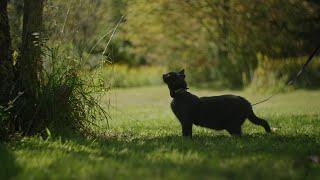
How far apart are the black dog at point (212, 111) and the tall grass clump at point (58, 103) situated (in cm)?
115

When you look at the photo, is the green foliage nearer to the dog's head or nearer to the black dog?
the dog's head

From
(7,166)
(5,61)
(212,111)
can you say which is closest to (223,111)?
(212,111)

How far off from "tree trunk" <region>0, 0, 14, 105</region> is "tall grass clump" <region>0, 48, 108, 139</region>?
18 centimetres

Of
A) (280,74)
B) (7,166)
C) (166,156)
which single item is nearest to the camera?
(7,166)

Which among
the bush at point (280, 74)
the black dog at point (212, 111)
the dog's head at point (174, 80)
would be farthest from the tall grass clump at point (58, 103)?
the bush at point (280, 74)

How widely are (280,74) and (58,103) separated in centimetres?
1385

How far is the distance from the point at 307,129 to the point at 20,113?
4.07 metres

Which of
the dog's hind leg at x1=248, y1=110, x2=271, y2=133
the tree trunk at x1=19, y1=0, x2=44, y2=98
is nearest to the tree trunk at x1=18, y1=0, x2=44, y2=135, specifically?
the tree trunk at x1=19, y1=0, x2=44, y2=98

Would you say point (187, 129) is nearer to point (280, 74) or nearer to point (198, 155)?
point (198, 155)

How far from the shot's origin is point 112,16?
22.6 metres

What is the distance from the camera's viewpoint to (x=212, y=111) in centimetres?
745

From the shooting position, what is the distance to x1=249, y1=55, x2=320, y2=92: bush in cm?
1917

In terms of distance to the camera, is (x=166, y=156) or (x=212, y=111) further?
(x=212, y=111)

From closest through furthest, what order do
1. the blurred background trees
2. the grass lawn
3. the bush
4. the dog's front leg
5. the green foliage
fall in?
the grass lawn < the dog's front leg < the bush < the blurred background trees < the green foliage
